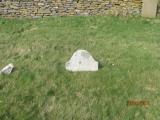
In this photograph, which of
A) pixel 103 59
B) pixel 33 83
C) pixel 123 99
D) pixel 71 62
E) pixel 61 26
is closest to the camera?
pixel 123 99

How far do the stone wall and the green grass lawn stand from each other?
328 millimetres

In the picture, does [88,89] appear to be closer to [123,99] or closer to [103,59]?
[123,99]

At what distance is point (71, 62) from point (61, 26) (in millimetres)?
2930

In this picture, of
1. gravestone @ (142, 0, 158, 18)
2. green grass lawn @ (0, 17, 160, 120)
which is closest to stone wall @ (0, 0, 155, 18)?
gravestone @ (142, 0, 158, 18)

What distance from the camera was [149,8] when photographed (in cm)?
949

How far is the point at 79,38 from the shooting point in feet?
26.2

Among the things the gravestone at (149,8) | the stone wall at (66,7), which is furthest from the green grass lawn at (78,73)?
the gravestone at (149,8)

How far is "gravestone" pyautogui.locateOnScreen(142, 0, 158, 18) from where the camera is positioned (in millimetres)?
9391

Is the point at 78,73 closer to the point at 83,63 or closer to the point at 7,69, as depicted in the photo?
the point at 83,63

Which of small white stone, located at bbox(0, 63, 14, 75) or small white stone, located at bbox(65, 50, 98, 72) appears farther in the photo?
small white stone, located at bbox(65, 50, 98, 72)

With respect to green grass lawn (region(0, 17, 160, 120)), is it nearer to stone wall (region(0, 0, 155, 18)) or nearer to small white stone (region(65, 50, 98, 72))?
small white stone (region(65, 50, 98, 72))

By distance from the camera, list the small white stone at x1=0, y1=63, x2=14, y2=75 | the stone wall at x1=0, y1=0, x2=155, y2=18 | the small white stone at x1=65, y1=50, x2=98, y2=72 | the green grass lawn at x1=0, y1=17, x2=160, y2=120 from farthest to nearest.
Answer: the stone wall at x1=0, y1=0, x2=155, y2=18, the small white stone at x1=65, y1=50, x2=98, y2=72, the small white stone at x1=0, y1=63, x2=14, y2=75, the green grass lawn at x1=0, y1=17, x2=160, y2=120

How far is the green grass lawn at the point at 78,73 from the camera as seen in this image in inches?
195

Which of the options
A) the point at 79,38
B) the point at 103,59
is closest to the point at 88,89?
the point at 103,59
